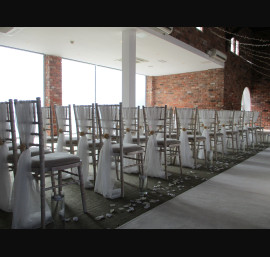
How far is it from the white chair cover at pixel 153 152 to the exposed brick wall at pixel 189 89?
250 inches

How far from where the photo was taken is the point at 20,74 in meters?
6.96

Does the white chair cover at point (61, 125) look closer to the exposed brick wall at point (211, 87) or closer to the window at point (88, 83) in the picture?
the window at point (88, 83)

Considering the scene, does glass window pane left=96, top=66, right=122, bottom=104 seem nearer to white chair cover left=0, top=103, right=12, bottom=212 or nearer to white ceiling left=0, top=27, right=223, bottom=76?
white ceiling left=0, top=27, right=223, bottom=76

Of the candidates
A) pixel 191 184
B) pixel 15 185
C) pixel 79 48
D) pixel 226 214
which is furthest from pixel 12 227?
pixel 79 48

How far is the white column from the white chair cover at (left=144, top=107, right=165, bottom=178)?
1774 mm

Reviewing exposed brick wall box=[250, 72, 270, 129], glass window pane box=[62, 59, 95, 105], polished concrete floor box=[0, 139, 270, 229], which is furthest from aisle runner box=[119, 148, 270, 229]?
exposed brick wall box=[250, 72, 270, 129]

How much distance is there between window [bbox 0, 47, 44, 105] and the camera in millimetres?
6582

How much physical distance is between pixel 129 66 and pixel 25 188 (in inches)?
151

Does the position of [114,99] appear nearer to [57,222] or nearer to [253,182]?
[253,182]

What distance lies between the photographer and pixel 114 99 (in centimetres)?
981

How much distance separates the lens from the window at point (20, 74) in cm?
658

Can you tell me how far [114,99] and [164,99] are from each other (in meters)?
2.19
